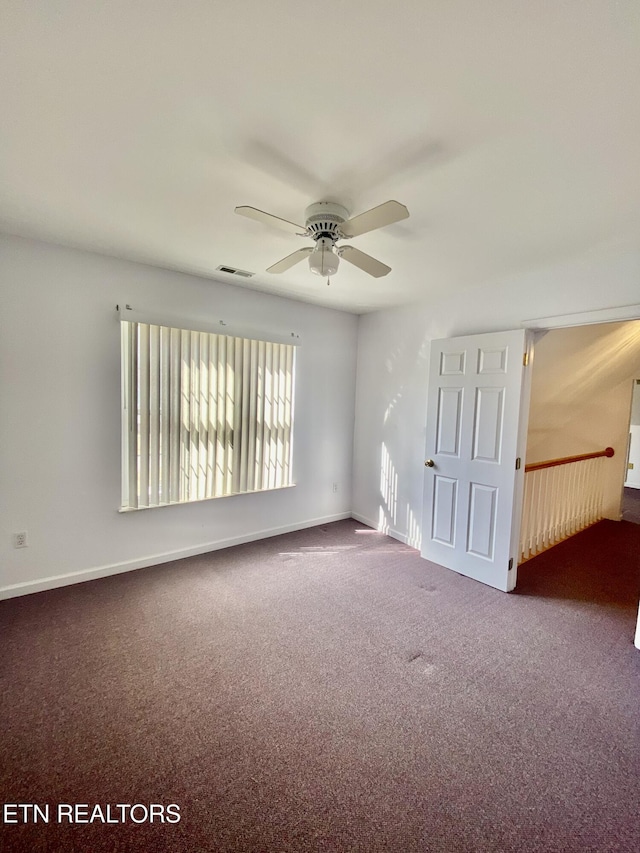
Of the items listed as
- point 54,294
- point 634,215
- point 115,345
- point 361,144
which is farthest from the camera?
point 115,345

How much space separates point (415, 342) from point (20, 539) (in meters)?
3.78

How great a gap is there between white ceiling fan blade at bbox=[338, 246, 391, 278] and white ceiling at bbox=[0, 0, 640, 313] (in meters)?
0.24

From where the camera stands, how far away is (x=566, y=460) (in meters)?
3.91

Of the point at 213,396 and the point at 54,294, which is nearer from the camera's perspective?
the point at 54,294

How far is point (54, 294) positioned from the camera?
2.65 metres

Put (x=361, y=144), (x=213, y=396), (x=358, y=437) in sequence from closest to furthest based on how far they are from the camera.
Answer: (x=361, y=144) < (x=213, y=396) < (x=358, y=437)

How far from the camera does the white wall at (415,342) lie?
2.53 metres

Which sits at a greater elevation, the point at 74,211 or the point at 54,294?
the point at 74,211

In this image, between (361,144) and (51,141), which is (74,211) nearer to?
(51,141)

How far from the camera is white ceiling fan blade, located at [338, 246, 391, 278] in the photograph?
6.46 feet

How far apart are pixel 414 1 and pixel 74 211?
81.3 inches

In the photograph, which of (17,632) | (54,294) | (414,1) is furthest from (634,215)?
(17,632)

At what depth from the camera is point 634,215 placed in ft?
6.48

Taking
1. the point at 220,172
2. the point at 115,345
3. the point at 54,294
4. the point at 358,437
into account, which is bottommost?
the point at 358,437
